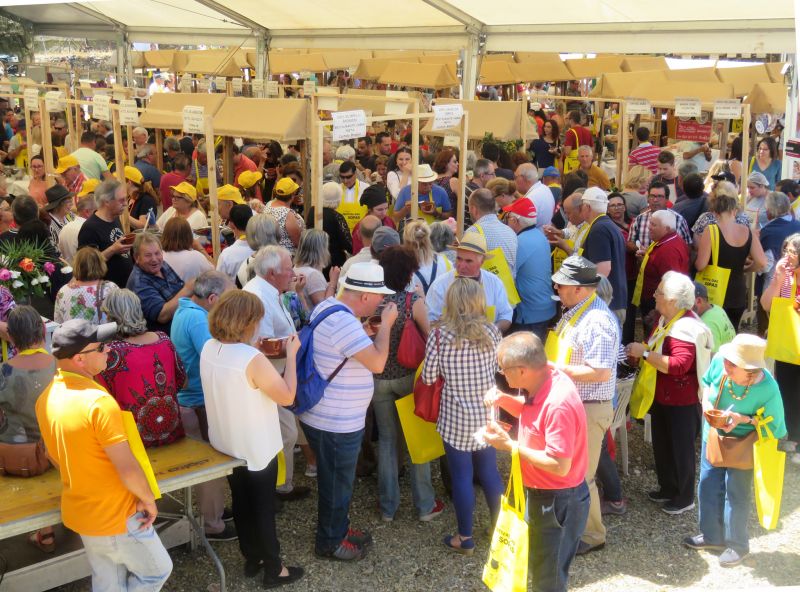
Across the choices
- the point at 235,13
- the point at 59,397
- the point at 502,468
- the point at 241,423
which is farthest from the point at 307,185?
the point at 235,13

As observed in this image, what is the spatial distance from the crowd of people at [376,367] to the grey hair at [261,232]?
18mm

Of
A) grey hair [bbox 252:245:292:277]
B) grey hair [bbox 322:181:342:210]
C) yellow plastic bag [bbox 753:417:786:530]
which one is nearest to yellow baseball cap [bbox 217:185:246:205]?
grey hair [bbox 322:181:342:210]

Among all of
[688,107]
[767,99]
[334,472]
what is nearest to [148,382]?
[334,472]

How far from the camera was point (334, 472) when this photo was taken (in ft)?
12.7

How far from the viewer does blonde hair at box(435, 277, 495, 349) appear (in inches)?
151

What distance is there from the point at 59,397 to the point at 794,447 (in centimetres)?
436

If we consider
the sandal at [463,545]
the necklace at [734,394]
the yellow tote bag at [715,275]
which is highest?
the yellow tote bag at [715,275]

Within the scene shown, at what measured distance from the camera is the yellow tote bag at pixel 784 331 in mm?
4871

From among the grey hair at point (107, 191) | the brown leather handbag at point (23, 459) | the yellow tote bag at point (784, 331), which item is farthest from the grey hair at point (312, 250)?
the yellow tote bag at point (784, 331)

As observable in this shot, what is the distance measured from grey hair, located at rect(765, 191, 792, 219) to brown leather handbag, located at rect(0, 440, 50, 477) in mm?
5326

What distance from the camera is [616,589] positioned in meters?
3.88

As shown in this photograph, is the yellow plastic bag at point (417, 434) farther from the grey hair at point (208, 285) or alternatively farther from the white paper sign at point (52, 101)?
the white paper sign at point (52, 101)

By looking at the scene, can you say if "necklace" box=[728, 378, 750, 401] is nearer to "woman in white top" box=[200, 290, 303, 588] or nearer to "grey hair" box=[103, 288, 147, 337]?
"woman in white top" box=[200, 290, 303, 588]

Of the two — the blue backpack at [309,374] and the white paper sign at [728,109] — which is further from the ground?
the white paper sign at [728,109]
